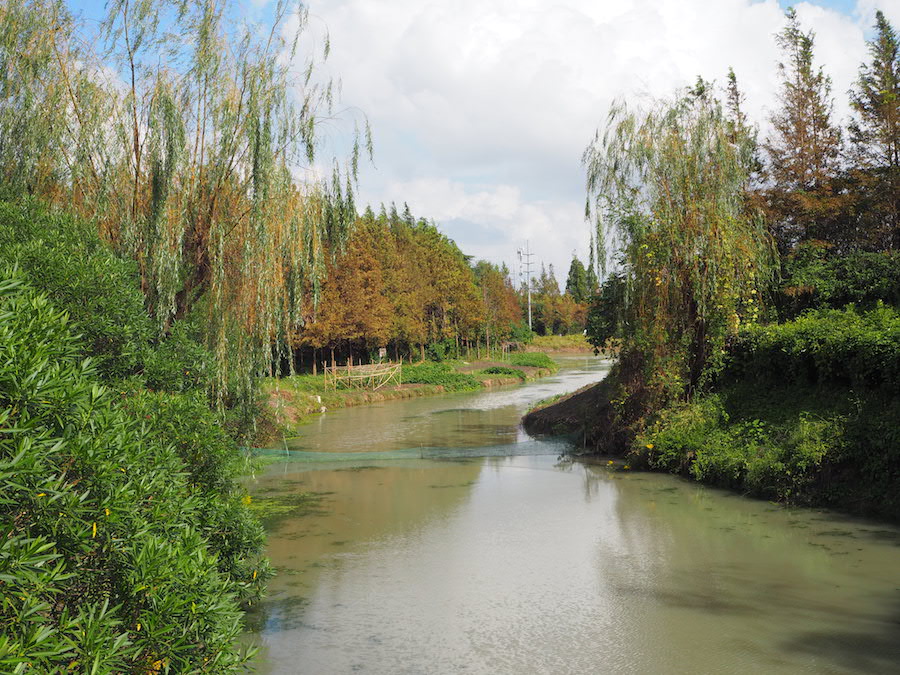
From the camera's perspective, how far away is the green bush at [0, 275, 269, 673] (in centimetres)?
233

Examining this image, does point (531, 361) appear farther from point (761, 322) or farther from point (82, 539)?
point (82, 539)

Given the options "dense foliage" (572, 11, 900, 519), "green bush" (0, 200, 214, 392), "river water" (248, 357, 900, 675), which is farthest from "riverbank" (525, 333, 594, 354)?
"green bush" (0, 200, 214, 392)

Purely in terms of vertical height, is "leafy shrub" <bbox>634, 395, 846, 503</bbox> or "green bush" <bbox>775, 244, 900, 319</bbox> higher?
"green bush" <bbox>775, 244, 900, 319</bbox>

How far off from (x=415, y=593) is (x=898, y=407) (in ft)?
22.5

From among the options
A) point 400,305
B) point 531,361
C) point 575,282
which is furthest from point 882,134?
point 575,282

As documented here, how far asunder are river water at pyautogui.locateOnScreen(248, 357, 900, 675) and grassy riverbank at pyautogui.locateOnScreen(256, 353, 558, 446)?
3734 mm

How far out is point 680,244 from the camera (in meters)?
12.8

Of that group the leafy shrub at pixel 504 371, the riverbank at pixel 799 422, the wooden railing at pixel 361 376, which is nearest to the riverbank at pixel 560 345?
the leafy shrub at pixel 504 371

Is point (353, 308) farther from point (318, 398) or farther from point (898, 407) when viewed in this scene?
point (898, 407)

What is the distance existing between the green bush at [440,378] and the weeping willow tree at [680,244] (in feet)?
61.2

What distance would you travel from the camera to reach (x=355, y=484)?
1286 cm

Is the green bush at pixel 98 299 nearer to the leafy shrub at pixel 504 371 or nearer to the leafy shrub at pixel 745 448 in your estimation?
the leafy shrub at pixel 745 448

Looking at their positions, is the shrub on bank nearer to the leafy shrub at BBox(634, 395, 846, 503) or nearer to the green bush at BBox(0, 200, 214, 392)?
the leafy shrub at BBox(634, 395, 846, 503)

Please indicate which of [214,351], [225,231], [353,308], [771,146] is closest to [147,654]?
[214,351]
